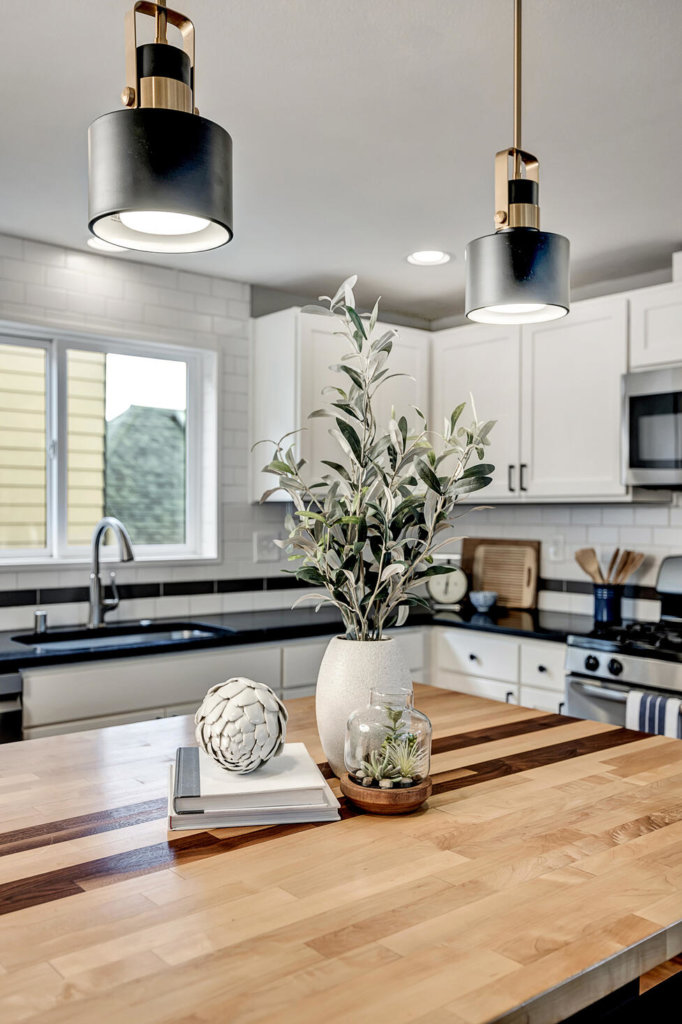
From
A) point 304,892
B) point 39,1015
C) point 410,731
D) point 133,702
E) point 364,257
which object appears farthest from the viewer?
point 364,257

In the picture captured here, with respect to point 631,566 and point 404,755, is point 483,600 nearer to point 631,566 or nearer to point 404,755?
point 631,566

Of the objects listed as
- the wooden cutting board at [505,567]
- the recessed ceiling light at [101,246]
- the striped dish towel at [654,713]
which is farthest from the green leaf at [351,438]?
the wooden cutting board at [505,567]

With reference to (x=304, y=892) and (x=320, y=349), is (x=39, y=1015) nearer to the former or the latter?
(x=304, y=892)

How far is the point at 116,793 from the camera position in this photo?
1418 mm

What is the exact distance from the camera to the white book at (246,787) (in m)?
1.27

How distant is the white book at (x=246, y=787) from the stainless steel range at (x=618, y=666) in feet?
6.30

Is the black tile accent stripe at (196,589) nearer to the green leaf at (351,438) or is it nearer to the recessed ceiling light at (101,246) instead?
the recessed ceiling light at (101,246)

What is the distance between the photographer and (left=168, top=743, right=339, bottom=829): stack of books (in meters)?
1.27

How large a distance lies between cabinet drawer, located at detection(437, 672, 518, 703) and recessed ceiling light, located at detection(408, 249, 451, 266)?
1.75m

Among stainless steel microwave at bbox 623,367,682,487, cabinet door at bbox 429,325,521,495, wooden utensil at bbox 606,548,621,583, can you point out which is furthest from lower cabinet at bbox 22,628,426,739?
stainless steel microwave at bbox 623,367,682,487

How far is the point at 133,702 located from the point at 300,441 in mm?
1339

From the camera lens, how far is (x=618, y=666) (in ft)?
10.0

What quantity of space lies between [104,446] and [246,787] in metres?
2.55

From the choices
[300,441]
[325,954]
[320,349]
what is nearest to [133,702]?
[300,441]
